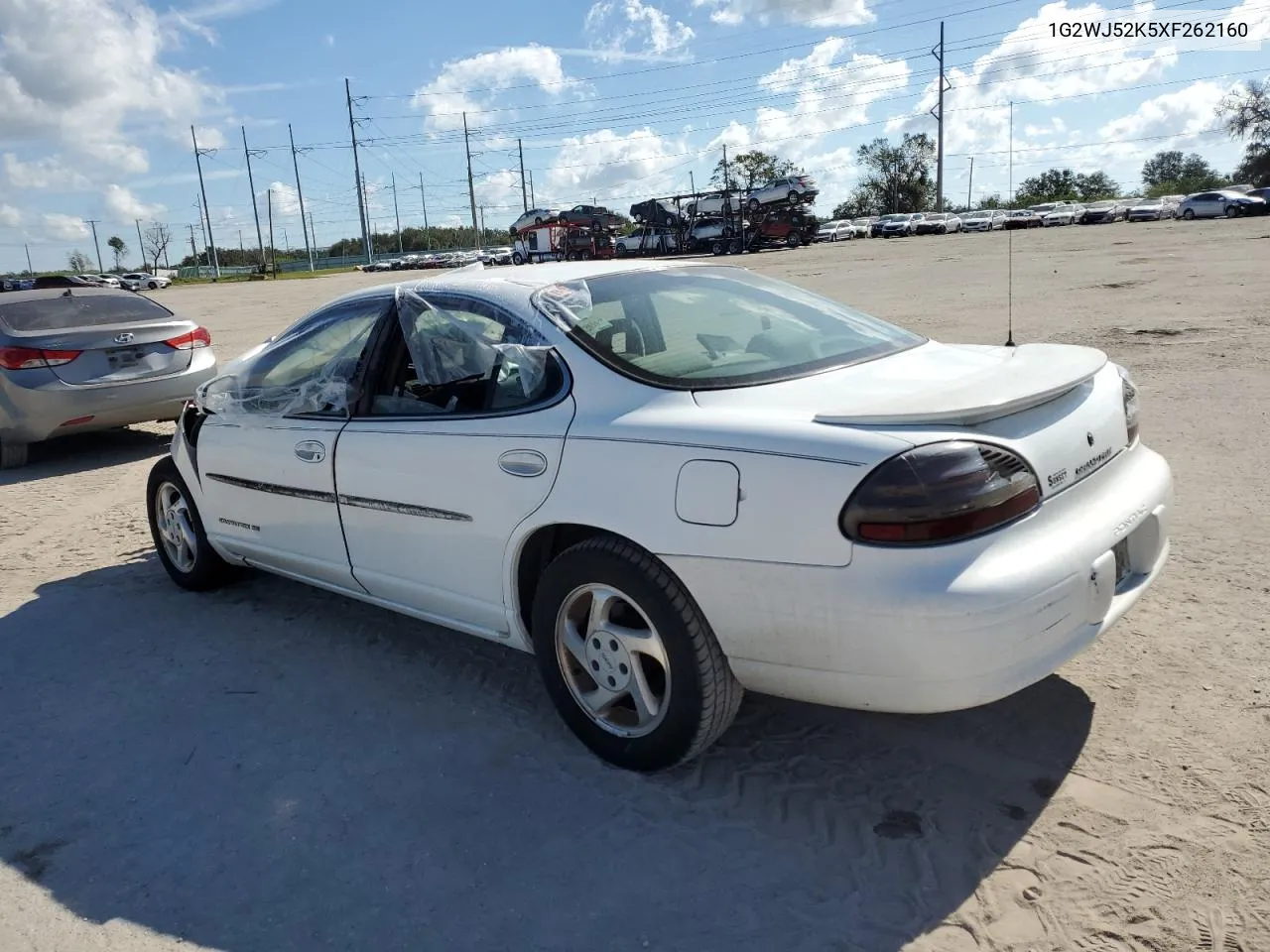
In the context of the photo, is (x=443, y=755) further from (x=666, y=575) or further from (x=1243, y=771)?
(x=1243, y=771)

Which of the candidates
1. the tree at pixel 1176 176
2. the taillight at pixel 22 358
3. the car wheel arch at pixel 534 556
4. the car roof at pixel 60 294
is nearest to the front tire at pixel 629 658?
the car wheel arch at pixel 534 556

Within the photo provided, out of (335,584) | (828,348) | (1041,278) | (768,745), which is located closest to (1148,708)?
(768,745)

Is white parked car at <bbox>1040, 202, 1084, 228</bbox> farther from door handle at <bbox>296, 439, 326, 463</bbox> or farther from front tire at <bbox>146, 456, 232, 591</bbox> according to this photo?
door handle at <bbox>296, 439, 326, 463</bbox>

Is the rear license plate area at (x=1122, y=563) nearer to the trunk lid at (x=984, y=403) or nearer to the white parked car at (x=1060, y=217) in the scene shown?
the trunk lid at (x=984, y=403)

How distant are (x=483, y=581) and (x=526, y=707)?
0.53 metres

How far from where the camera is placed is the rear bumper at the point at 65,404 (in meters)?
7.66

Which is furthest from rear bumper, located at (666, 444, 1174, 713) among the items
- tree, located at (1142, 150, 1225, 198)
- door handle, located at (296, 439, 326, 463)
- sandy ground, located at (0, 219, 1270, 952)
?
tree, located at (1142, 150, 1225, 198)

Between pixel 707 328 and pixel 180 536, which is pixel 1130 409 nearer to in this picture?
pixel 707 328

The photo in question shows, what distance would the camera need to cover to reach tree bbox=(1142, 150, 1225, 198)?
7506cm

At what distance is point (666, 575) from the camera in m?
2.66

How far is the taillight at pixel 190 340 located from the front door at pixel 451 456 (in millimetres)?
5565

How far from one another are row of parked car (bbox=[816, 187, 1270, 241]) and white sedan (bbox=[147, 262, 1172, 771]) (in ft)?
122

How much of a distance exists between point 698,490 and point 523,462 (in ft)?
2.21

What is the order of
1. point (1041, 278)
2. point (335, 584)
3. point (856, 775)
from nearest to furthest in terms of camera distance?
1. point (856, 775)
2. point (335, 584)
3. point (1041, 278)
